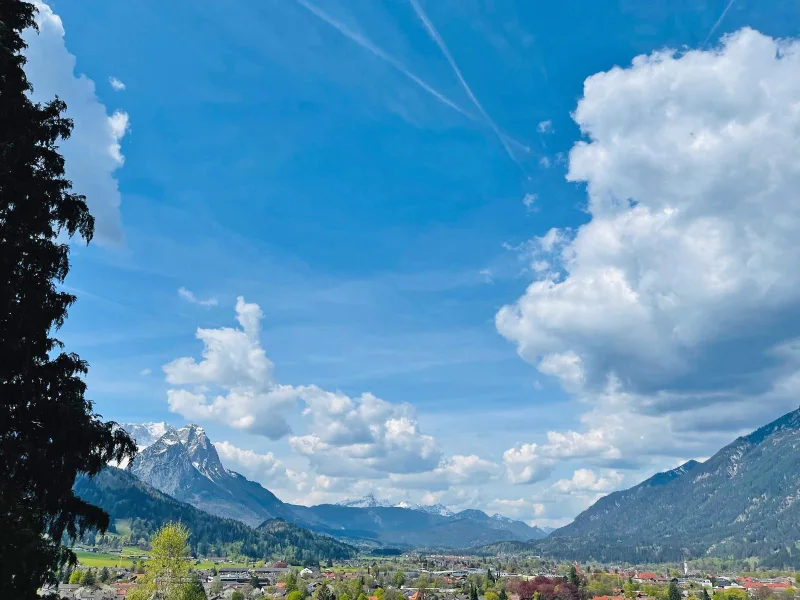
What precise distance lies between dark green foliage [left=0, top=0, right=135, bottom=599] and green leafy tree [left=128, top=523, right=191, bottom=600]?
38617 mm

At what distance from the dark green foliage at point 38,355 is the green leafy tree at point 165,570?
1520 inches

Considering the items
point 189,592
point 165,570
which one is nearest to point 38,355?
point 165,570

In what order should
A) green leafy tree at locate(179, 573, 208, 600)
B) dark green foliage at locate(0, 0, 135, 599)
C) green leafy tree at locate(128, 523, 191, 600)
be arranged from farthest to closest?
green leafy tree at locate(179, 573, 208, 600) < green leafy tree at locate(128, 523, 191, 600) < dark green foliage at locate(0, 0, 135, 599)

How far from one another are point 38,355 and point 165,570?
42054 mm

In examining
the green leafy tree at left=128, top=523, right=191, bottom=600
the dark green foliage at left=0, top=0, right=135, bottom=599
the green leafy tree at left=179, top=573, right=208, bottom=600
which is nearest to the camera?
the dark green foliage at left=0, top=0, right=135, bottom=599

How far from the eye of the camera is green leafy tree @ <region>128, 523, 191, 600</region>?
50.7 m

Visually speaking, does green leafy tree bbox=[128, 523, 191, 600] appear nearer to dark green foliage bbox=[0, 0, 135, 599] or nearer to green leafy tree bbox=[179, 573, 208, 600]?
green leafy tree bbox=[179, 573, 208, 600]

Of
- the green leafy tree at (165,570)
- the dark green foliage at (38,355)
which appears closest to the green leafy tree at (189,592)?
the green leafy tree at (165,570)

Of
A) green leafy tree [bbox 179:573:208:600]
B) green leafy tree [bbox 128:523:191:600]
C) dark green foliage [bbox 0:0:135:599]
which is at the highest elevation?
dark green foliage [bbox 0:0:135:599]

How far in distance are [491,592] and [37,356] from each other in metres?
174

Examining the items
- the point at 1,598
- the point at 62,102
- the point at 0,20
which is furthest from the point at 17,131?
the point at 1,598

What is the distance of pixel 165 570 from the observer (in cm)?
5112

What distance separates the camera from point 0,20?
653 inches

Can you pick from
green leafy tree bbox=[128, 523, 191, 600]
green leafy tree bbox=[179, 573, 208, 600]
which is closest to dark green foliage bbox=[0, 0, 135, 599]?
green leafy tree bbox=[128, 523, 191, 600]
